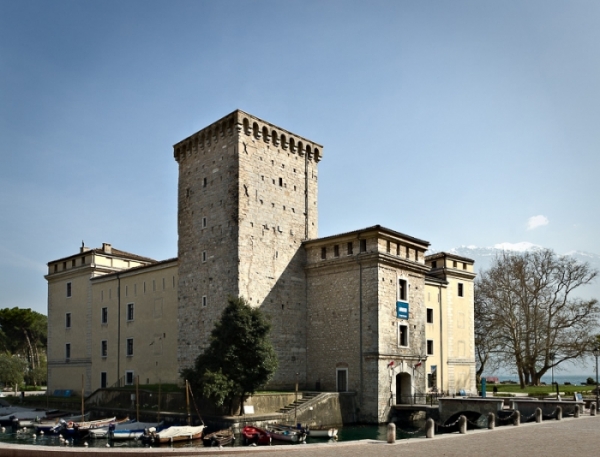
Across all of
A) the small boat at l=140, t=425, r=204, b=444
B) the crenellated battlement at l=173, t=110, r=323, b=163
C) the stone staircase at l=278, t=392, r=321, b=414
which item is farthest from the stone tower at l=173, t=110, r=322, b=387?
the small boat at l=140, t=425, r=204, b=444

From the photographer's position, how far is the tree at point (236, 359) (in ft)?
106

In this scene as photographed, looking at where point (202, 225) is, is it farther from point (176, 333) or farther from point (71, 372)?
point (71, 372)

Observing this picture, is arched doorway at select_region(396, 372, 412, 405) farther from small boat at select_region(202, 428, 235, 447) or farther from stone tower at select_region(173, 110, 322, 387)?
small boat at select_region(202, 428, 235, 447)

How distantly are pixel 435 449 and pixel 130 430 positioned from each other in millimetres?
19852

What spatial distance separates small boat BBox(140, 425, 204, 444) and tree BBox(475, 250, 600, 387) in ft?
109

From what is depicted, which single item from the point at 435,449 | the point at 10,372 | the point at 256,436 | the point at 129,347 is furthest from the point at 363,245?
the point at 10,372

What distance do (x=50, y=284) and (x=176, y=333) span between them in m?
19.3

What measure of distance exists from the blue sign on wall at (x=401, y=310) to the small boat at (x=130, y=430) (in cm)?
1515

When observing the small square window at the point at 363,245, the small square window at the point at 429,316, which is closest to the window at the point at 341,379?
the small square window at the point at 363,245

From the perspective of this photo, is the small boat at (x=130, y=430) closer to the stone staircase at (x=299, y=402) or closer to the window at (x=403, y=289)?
the stone staircase at (x=299, y=402)

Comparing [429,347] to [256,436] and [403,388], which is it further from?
[256,436]

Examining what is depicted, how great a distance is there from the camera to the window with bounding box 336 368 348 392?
3784cm

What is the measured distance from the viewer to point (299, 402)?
35.6m

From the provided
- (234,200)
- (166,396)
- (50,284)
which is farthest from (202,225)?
(50,284)
